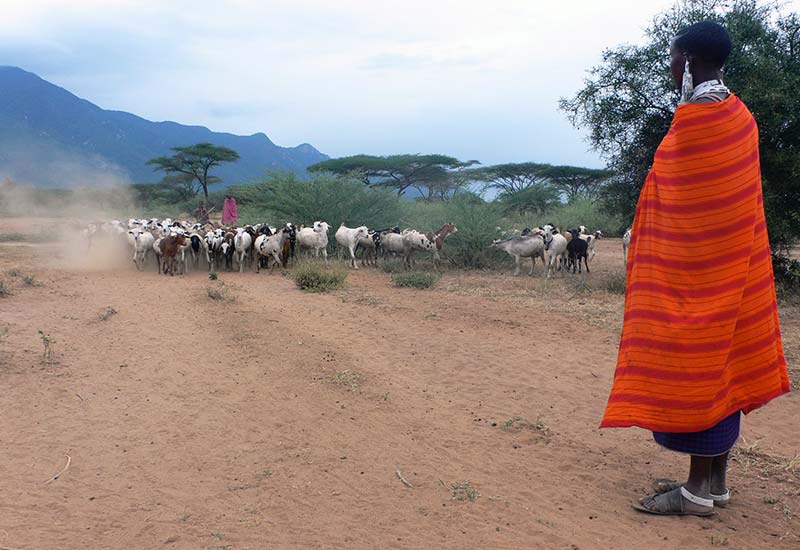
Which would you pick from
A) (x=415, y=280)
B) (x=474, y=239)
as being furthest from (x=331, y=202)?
(x=415, y=280)

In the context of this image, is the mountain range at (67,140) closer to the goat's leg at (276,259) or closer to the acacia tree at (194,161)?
the acacia tree at (194,161)

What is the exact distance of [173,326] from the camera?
327 inches

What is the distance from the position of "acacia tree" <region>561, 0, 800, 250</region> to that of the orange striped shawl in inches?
313

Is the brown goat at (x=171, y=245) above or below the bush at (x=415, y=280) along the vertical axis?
above

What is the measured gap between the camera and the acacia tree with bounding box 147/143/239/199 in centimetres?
3853

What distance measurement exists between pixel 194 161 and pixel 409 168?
46.0 ft

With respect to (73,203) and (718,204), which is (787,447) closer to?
(718,204)

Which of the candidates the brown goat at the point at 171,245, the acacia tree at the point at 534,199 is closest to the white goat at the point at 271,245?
the brown goat at the point at 171,245

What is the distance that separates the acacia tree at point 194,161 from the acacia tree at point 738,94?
99.6 ft

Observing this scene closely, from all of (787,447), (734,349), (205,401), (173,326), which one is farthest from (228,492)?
(173,326)

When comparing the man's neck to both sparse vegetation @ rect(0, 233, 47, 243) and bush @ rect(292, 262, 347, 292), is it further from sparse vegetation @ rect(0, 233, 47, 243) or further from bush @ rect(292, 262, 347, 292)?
sparse vegetation @ rect(0, 233, 47, 243)

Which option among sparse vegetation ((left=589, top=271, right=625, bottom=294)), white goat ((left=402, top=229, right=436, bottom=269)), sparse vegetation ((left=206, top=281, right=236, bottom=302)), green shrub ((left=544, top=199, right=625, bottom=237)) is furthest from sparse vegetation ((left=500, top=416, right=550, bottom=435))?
green shrub ((left=544, top=199, right=625, bottom=237))

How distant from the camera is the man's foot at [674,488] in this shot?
3.41 m

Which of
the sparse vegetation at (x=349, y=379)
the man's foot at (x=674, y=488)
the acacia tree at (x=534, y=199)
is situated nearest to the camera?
the man's foot at (x=674, y=488)
